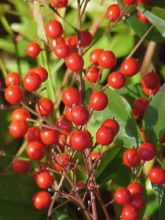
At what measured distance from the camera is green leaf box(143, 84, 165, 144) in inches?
43.7

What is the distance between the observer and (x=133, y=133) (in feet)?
3.70

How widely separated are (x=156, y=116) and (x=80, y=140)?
0.71ft

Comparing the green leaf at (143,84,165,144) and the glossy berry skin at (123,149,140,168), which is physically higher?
the green leaf at (143,84,165,144)

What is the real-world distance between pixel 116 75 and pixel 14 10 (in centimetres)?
71

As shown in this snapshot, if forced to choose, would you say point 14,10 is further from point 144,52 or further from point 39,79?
point 39,79

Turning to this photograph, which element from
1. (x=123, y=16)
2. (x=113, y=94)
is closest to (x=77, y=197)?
(x=113, y=94)

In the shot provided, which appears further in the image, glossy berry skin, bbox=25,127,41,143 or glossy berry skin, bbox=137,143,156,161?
glossy berry skin, bbox=25,127,41,143

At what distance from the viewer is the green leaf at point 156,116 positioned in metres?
1.11

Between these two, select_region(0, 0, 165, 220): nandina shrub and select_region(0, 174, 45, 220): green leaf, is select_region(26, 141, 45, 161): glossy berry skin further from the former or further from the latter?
select_region(0, 174, 45, 220): green leaf

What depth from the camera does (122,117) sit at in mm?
1148

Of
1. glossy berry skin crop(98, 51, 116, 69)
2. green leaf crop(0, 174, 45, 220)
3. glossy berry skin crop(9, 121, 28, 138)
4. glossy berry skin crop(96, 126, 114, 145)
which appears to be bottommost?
green leaf crop(0, 174, 45, 220)

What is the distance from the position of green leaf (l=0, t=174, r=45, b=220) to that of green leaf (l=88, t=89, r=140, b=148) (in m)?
0.25

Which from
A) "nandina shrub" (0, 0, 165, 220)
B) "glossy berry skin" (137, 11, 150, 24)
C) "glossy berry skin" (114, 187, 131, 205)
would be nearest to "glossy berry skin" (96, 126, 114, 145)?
"nandina shrub" (0, 0, 165, 220)

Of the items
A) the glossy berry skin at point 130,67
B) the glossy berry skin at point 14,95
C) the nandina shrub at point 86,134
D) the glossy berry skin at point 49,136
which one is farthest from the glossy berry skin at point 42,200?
the glossy berry skin at point 130,67
